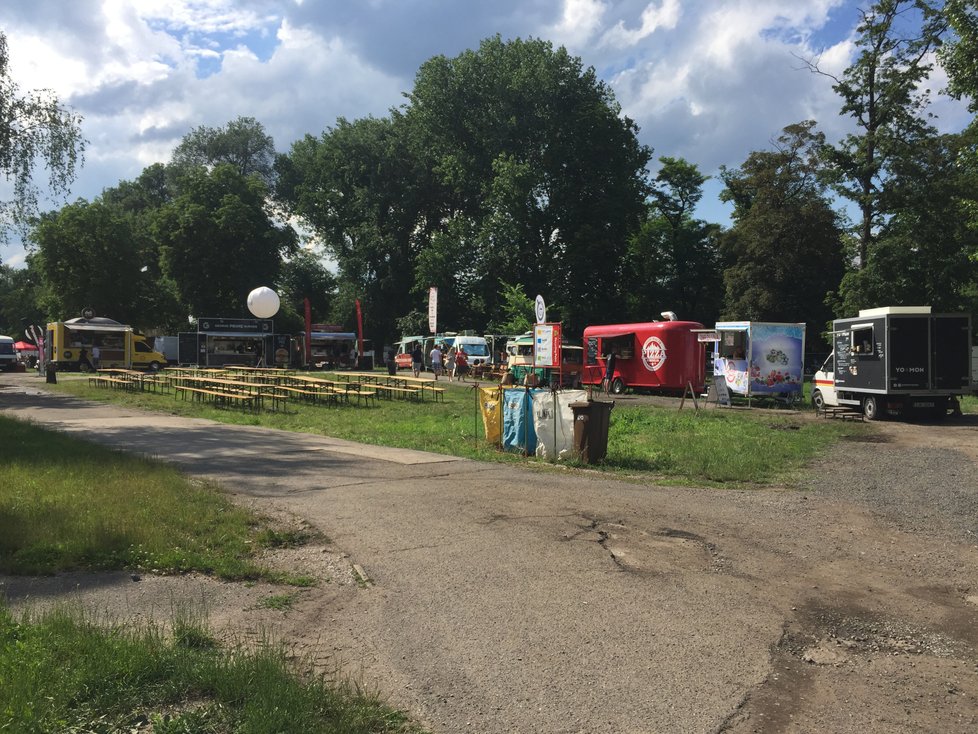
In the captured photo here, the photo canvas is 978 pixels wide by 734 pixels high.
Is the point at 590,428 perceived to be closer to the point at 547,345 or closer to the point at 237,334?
the point at 547,345

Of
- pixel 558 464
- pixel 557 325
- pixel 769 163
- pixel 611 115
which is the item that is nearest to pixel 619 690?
pixel 558 464

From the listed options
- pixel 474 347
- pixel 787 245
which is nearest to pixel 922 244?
pixel 787 245

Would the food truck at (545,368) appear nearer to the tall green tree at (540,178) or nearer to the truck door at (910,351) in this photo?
the truck door at (910,351)

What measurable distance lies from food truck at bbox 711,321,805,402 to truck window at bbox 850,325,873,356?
3.49 meters

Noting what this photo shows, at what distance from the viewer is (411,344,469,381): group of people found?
124 ft

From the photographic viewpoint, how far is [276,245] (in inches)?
2522

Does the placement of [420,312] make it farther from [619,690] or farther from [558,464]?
[619,690]

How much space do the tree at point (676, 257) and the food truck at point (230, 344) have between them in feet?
86.0

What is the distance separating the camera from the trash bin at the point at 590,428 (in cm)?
1278

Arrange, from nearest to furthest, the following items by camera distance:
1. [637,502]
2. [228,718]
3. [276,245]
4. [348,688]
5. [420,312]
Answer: [228,718] < [348,688] < [637,502] < [420,312] < [276,245]

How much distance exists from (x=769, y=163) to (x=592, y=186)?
12256 millimetres

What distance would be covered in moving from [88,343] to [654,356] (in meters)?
34.4

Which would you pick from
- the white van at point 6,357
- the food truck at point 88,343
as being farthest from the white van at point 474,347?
the white van at point 6,357

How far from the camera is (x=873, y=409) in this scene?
20047mm
